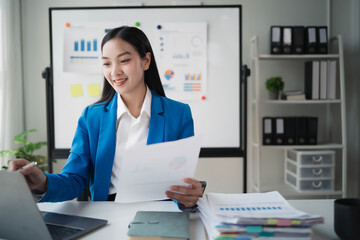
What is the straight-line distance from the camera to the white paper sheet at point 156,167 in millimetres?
817

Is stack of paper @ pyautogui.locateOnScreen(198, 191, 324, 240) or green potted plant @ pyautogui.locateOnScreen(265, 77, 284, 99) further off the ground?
green potted plant @ pyautogui.locateOnScreen(265, 77, 284, 99)

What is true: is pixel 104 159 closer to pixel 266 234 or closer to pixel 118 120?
pixel 118 120

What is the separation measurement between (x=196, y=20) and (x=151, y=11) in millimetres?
379

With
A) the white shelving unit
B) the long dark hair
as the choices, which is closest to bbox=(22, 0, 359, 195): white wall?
the white shelving unit

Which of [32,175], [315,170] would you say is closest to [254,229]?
[32,175]

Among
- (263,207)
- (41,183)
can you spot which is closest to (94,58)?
(41,183)

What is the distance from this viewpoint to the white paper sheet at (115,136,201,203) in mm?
817

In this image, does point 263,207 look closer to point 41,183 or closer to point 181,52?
point 41,183

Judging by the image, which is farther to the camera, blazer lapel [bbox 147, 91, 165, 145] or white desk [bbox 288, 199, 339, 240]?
blazer lapel [bbox 147, 91, 165, 145]

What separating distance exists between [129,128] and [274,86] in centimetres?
194

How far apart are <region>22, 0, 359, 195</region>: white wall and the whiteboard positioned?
1.56 feet

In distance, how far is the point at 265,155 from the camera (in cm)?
320

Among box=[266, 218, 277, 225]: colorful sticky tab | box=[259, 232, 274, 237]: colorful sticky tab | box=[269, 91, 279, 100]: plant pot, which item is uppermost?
box=[269, 91, 279, 100]: plant pot

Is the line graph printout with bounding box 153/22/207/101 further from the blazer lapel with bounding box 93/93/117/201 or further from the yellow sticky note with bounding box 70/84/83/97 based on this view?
the blazer lapel with bounding box 93/93/117/201
